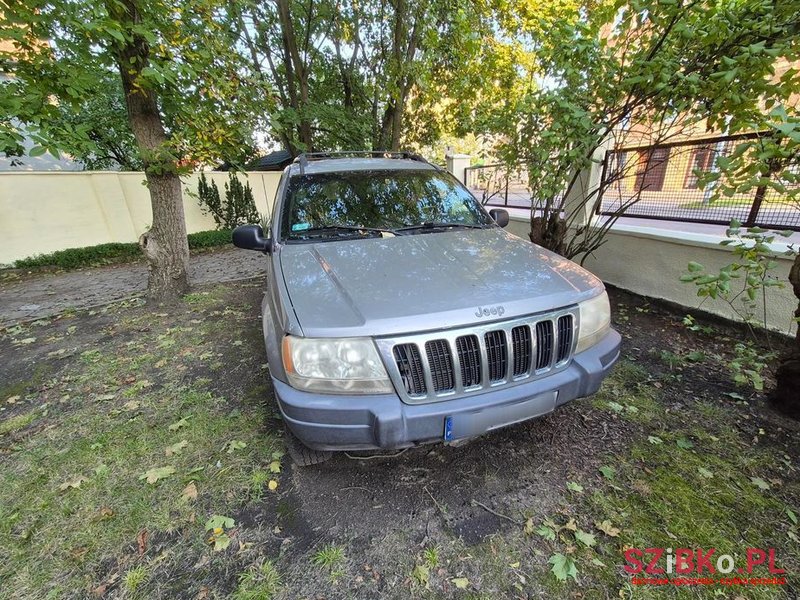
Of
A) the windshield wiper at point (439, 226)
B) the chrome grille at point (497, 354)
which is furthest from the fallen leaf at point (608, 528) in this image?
the windshield wiper at point (439, 226)

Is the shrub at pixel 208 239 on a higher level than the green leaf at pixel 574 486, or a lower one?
higher

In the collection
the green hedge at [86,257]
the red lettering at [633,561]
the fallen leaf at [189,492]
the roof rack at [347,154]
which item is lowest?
the red lettering at [633,561]

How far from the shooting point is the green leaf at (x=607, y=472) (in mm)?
2138

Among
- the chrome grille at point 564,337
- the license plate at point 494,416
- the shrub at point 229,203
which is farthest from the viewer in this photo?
the shrub at point 229,203

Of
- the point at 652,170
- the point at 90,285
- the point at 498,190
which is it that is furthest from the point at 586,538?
the point at 90,285

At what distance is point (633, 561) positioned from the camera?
1699 mm

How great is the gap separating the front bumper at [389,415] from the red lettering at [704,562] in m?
0.98

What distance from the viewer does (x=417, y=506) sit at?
78.1 inches

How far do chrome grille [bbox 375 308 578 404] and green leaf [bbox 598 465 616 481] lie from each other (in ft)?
2.75

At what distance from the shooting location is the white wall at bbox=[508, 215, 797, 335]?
3.38 meters

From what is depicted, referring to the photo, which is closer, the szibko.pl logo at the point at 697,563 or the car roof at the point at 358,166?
the szibko.pl logo at the point at 697,563

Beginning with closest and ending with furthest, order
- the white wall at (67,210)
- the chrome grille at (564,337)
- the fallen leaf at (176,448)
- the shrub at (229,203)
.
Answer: the chrome grille at (564,337) < the fallen leaf at (176,448) < the white wall at (67,210) < the shrub at (229,203)

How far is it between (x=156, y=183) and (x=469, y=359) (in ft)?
16.5

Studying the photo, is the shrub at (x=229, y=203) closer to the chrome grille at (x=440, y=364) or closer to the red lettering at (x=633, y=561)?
the chrome grille at (x=440, y=364)
